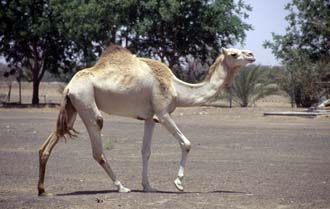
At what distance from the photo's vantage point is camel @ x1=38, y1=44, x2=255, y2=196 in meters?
10.9

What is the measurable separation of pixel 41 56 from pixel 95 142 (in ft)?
150

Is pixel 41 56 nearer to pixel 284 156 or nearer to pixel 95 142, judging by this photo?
pixel 284 156

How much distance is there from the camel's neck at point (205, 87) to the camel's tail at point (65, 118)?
1899mm

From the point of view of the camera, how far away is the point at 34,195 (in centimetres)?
1060

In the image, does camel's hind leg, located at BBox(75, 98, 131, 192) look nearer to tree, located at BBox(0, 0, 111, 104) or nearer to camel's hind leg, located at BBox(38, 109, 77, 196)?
camel's hind leg, located at BBox(38, 109, 77, 196)

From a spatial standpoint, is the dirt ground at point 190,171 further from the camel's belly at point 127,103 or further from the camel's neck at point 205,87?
the camel's neck at point 205,87

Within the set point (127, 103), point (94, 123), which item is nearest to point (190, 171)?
point (127, 103)

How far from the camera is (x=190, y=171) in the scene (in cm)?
1420

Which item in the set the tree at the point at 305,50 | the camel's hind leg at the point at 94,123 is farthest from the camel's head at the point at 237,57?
the tree at the point at 305,50

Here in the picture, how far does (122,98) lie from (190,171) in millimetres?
3675

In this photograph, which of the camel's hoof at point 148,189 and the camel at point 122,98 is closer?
the camel at point 122,98

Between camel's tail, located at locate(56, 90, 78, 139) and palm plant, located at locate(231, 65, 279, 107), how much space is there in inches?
1667

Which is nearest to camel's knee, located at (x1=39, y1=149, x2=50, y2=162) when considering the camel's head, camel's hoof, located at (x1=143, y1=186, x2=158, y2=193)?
camel's hoof, located at (x1=143, y1=186, x2=158, y2=193)

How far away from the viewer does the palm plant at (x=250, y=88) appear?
53094mm
